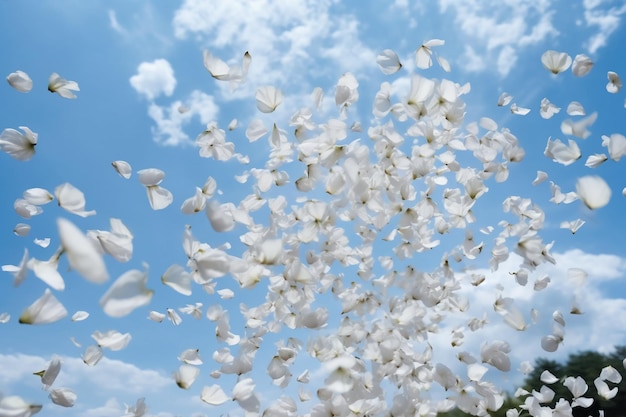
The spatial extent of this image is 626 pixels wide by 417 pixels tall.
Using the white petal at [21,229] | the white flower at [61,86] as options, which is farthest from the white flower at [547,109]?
the white petal at [21,229]

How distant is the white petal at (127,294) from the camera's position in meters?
1.74

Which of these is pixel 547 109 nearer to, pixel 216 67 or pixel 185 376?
pixel 216 67

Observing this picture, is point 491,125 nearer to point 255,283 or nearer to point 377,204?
point 377,204

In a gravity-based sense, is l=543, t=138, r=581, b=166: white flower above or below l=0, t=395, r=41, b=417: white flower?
above

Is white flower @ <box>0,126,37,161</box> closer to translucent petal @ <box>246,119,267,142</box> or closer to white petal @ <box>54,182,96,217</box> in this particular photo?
white petal @ <box>54,182,96,217</box>

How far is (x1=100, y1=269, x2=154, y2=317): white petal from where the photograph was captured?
1.74m

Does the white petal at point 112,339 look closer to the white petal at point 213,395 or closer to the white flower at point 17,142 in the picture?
the white petal at point 213,395

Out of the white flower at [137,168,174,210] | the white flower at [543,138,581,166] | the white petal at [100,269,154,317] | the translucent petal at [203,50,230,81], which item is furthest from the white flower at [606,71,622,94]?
the white petal at [100,269,154,317]

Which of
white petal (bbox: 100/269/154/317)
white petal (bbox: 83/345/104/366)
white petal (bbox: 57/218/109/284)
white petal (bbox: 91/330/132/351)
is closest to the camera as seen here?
white petal (bbox: 57/218/109/284)

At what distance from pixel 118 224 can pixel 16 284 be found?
0.74 meters

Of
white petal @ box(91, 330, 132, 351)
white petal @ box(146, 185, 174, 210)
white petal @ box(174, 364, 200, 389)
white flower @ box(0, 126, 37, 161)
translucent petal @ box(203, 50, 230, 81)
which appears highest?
translucent petal @ box(203, 50, 230, 81)

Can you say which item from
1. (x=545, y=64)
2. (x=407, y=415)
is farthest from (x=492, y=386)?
(x=545, y=64)

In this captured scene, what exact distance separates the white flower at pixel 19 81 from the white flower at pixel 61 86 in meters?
0.15

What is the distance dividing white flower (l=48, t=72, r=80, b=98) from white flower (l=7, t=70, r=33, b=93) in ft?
0.49
